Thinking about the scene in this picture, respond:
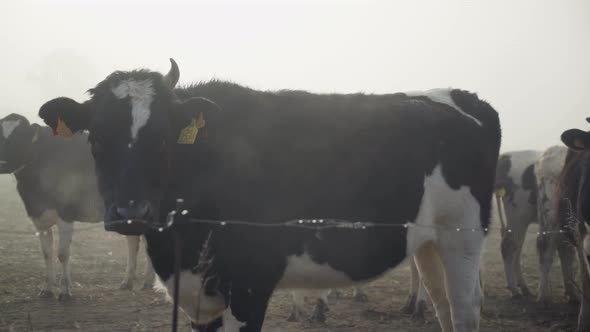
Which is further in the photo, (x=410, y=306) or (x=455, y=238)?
(x=410, y=306)

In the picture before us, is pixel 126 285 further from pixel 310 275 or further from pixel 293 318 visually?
pixel 310 275

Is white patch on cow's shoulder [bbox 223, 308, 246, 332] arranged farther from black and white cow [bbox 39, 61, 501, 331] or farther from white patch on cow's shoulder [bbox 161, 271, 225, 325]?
white patch on cow's shoulder [bbox 161, 271, 225, 325]

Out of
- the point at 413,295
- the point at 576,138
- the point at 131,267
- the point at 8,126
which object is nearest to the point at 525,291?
the point at 413,295

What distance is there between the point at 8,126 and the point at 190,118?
9.22 meters

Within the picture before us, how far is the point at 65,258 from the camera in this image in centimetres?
1218

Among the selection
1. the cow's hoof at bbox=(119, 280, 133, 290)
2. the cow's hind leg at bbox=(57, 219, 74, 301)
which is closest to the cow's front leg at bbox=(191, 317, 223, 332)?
the cow's hind leg at bbox=(57, 219, 74, 301)

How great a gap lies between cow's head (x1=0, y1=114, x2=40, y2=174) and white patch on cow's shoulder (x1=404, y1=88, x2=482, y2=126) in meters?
8.94

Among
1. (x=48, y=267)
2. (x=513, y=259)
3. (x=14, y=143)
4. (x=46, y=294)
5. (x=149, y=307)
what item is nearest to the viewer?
(x=149, y=307)

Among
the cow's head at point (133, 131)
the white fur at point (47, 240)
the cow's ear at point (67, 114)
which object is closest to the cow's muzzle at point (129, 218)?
the cow's head at point (133, 131)

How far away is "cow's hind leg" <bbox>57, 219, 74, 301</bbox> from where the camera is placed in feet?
37.7

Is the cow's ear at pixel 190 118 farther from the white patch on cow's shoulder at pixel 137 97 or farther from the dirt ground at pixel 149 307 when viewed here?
the dirt ground at pixel 149 307

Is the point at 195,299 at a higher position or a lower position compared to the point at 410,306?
higher

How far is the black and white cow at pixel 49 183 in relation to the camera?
12.6m

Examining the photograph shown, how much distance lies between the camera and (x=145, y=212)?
477cm
